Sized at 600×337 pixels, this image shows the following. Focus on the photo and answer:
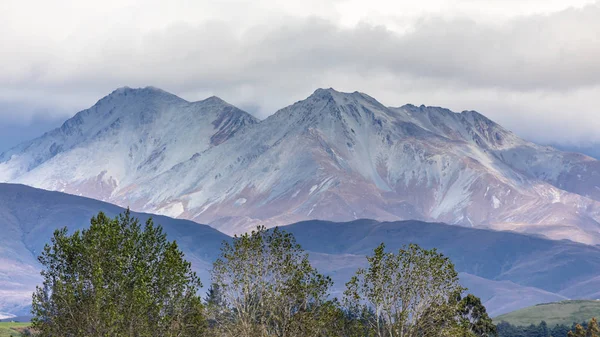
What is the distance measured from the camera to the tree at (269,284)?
103 metres

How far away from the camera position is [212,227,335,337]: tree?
102812mm

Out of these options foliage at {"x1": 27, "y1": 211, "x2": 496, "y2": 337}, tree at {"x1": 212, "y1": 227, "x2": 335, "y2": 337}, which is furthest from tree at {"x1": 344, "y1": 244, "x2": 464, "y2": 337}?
tree at {"x1": 212, "y1": 227, "x2": 335, "y2": 337}

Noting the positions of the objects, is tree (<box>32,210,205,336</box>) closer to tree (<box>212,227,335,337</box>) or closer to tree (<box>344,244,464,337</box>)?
tree (<box>212,227,335,337</box>)

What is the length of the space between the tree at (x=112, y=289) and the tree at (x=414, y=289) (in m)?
18.1

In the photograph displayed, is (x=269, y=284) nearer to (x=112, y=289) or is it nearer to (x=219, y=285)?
(x=219, y=285)

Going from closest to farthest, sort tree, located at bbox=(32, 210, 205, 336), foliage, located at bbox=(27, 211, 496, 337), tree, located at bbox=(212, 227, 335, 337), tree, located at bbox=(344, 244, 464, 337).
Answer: tree, located at bbox=(32, 210, 205, 336), foliage, located at bbox=(27, 211, 496, 337), tree, located at bbox=(344, 244, 464, 337), tree, located at bbox=(212, 227, 335, 337)

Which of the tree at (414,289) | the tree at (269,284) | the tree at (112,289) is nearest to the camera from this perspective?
the tree at (112,289)

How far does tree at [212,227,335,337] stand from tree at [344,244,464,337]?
5418 mm

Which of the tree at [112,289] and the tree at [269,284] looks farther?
the tree at [269,284]

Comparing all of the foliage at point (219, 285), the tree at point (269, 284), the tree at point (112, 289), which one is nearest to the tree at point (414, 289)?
the foliage at point (219, 285)

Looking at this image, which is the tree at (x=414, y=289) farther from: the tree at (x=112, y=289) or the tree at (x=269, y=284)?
the tree at (x=112, y=289)

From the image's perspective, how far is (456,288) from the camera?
10319cm

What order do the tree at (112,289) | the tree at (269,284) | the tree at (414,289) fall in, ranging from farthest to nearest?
the tree at (269,284) < the tree at (414,289) < the tree at (112,289)

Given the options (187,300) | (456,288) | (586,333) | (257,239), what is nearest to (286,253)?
(257,239)
